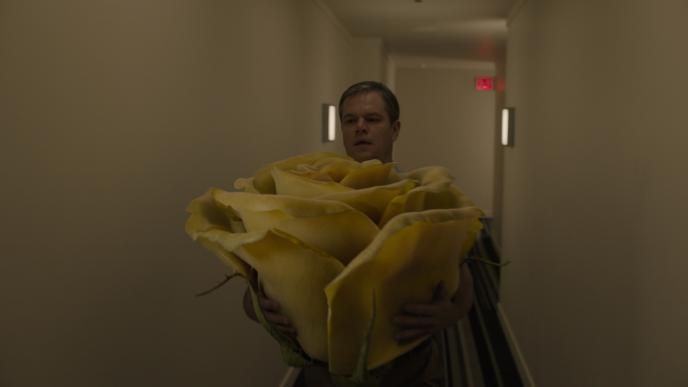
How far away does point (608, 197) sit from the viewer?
5.95ft

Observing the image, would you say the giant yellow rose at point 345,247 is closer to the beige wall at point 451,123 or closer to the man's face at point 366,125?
the man's face at point 366,125

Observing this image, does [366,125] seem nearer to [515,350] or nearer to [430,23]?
[515,350]

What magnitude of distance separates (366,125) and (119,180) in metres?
0.53

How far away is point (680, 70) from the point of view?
129 cm

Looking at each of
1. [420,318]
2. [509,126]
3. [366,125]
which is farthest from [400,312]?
[509,126]

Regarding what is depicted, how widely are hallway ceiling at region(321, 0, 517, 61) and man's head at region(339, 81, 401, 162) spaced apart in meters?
3.05

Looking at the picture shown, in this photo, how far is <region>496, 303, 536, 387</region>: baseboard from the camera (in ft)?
10.3

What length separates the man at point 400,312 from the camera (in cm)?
53

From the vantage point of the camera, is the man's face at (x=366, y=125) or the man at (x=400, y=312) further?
the man's face at (x=366, y=125)

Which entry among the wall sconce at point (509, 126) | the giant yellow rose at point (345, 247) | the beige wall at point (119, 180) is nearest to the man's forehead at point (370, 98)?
the beige wall at point (119, 180)

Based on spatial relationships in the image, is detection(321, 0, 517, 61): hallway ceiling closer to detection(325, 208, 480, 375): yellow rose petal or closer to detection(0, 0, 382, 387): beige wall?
detection(0, 0, 382, 387): beige wall

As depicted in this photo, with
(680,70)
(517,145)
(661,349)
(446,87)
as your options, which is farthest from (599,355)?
(446,87)

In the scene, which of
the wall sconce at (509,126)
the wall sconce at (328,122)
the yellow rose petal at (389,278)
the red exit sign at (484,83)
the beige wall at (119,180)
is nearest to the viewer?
the yellow rose petal at (389,278)

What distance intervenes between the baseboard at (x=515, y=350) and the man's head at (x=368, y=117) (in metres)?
2.15
